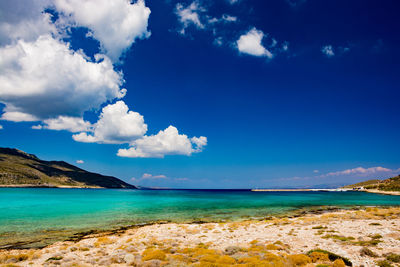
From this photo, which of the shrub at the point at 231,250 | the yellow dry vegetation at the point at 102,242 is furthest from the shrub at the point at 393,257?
the yellow dry vegetation at the point at 102,242

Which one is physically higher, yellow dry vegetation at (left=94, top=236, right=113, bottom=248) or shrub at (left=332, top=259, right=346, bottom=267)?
shrub at (left=332, top=259, right=346, bottom=267)

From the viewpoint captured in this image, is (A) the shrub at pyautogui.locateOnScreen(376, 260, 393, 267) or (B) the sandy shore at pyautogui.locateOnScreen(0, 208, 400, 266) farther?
(B) the sandy shore at pyautogui.locateOnScreen(0, 208, 400, 266)

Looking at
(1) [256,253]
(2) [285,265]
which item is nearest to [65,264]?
(1) [256,253]

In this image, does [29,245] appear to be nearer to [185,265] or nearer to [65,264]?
[65,264]

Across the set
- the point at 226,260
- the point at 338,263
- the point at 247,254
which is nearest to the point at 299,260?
the point at 338,263

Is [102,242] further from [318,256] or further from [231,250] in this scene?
[318,256]

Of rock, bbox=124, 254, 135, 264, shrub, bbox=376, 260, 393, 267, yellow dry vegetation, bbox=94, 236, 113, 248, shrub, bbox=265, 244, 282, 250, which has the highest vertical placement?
shrub, bbox=376, 260, 393, 267

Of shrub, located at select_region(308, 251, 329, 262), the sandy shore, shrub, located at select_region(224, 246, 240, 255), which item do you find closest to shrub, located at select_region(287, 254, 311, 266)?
the sandy shore

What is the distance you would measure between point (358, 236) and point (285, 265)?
13.4 m

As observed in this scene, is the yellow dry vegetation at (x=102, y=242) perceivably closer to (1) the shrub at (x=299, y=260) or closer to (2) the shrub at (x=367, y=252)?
(1) the shrub at (x=299, y=260)

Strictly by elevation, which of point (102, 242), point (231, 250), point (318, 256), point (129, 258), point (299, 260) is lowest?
point (102, 242)

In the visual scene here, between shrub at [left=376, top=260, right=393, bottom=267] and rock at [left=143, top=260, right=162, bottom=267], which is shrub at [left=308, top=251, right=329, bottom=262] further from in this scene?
rock at [left=143, top=260, right=162, bottom=267]

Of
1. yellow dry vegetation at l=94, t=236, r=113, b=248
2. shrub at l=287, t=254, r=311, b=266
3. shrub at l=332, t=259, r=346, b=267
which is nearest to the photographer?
shrub at l=332, t=259, r=346, b=267

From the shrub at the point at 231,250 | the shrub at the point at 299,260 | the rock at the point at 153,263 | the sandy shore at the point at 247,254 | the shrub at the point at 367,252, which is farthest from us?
the shrub at the point at 231,250
